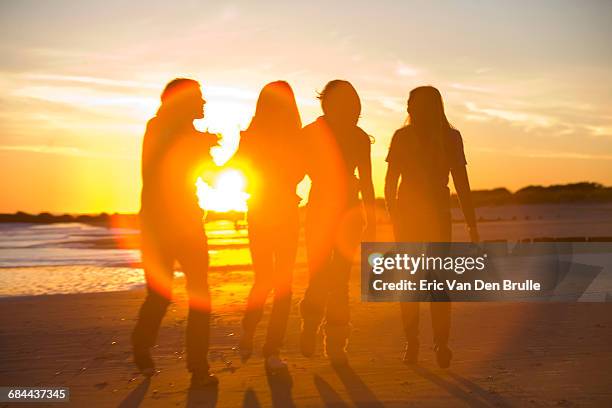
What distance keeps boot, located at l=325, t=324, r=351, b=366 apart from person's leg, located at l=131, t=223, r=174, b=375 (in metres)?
1.61

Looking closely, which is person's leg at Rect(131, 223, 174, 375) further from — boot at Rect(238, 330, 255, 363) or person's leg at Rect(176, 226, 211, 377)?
boot at Rect(238, 330, 255, 363)

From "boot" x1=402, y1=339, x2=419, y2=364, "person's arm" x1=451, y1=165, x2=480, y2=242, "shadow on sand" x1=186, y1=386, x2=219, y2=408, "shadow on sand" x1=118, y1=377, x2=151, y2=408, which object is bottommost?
"shadow on sand" x1=118, y1=377, x2=151, y2=408

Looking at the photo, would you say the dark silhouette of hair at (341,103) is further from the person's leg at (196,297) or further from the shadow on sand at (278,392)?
the shadow on sand at (278,392)

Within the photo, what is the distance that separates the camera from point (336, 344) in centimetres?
634

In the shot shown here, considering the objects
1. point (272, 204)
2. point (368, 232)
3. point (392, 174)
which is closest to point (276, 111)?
point (272, 204)

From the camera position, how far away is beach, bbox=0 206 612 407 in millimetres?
5203

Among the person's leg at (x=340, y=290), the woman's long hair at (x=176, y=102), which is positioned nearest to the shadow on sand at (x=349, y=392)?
the person's leg at (x=340, y=290)

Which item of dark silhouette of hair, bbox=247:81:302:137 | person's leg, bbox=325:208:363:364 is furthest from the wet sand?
dark silhouette of hair, bbox=247:81:302:137

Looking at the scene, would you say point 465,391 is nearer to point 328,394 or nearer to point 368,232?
point 328,394

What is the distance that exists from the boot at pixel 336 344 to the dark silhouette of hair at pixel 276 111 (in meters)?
1.95

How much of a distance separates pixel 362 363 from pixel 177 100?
3051mm

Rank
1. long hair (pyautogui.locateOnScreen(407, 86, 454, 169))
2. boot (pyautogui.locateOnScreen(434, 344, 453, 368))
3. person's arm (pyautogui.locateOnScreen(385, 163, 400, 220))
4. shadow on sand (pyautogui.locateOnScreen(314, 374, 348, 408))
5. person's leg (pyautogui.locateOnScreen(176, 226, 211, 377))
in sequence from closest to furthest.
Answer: shadow on sand (pyautogui.locateOnScreen(314, 374, 348, 408)) → person's leg (pyautogui.locateOnScreen(176, 226, 211, 377)) → boot (pyautogui.locateOnScreen(434, 344, 453, 368)) → long hair (pyautogui.locateOnScreen(407, 86, 454, 169)) → person's arm (pyautogui.locateOnScreen(385, 163, 400, 220))

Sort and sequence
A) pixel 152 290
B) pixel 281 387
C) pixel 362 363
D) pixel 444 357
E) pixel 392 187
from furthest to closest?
pixel 392 187, pixel 362 363, pixel 444 357, pixel 152 290, pixel 281 387

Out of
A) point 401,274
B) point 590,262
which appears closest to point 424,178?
point 401,274
